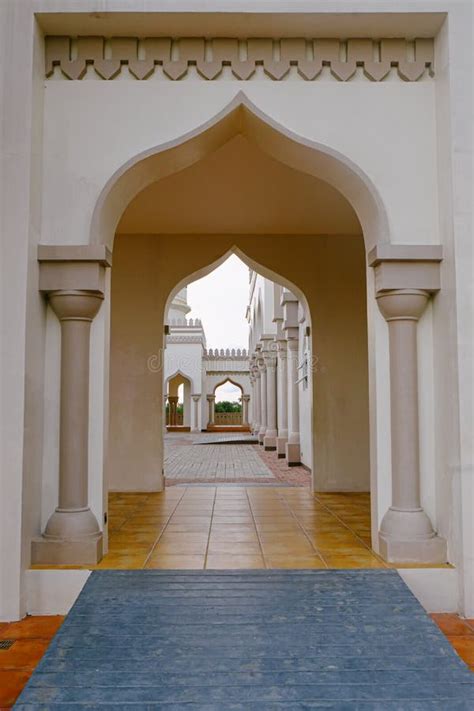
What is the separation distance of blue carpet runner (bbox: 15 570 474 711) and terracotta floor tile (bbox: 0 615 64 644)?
1.01 feet

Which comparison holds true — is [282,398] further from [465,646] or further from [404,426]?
[465,646]

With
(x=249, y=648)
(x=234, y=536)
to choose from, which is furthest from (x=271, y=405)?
(x=249, y=648)

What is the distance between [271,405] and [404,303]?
42.5 feet

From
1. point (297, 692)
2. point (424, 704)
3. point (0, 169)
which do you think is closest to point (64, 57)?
point (0, 169)

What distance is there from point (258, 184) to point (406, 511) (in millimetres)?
3651

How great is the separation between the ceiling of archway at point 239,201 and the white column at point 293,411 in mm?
4987

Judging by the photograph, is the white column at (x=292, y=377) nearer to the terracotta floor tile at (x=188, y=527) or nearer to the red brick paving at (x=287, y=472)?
the red brick paving at (x=287, y=472)

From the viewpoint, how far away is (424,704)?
8.56ft

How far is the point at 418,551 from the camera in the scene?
13.0 feet

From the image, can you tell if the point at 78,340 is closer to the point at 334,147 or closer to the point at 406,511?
the point at 334,147

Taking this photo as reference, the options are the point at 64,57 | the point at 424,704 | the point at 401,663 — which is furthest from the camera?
the point at 64,57

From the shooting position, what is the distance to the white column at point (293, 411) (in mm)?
11727

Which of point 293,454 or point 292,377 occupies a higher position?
point 292,377

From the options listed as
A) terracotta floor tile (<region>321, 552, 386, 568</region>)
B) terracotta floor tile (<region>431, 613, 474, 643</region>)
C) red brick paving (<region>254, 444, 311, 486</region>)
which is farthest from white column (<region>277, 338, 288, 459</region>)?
terracotta floor tile (<region>431, 613, 474, 643</region>)
